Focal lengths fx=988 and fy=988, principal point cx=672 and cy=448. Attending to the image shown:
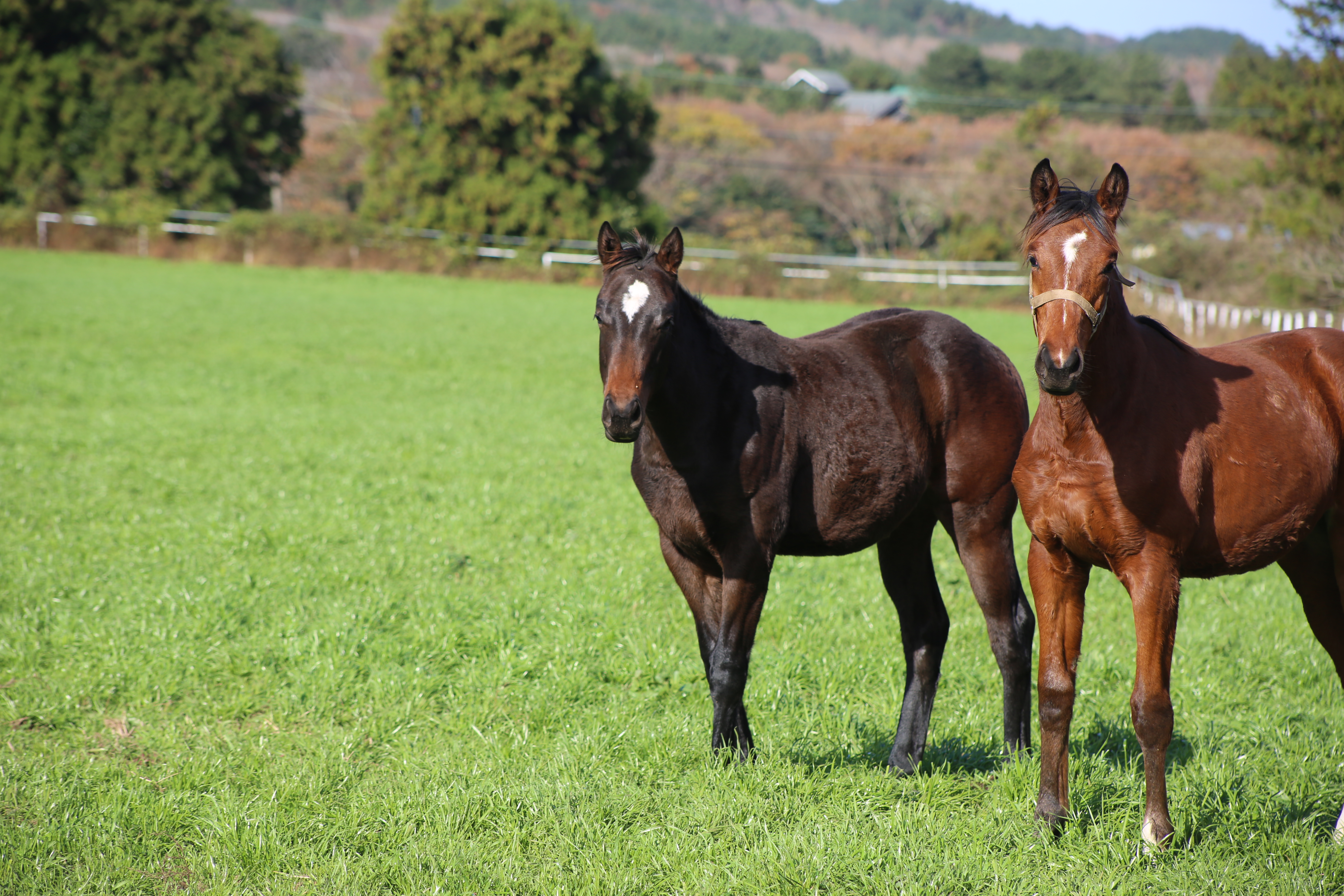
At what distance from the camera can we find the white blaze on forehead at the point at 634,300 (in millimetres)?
3775

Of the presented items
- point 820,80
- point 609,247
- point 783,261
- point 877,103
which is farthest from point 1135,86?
point 609,247

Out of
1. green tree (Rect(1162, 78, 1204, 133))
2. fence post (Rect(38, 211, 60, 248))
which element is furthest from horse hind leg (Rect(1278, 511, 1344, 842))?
green tree (Rect(1162, 78, 1204, 133))

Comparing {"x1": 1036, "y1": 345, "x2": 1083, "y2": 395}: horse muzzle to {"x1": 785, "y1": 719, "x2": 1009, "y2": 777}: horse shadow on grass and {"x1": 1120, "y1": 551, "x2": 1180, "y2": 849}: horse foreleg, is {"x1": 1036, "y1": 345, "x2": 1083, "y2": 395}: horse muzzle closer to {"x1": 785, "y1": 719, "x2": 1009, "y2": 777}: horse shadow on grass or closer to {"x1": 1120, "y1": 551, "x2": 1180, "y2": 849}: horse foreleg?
{"x1": 1120, "y1": 551, "x2": 1180, "y2": 849}: horse foreleg

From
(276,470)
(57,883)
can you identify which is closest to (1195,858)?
(57,883)

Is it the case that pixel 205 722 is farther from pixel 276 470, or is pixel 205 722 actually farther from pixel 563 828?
pixel 276 470

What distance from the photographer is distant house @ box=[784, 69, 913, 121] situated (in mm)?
94188

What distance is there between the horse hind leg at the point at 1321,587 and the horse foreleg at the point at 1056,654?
3.70ft

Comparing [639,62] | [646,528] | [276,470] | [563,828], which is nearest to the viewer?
[563,828]

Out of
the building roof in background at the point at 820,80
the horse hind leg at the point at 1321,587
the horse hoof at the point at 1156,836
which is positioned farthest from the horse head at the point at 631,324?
the building roof in background at the point at 820,80

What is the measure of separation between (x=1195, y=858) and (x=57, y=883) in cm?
385

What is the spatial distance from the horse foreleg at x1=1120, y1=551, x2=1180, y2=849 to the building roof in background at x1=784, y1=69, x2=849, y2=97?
117 meters

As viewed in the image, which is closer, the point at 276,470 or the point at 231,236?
the point at 276,470

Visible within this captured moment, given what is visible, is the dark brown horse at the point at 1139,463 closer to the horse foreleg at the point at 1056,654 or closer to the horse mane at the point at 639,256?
the horse foreleg at the point at 1056,654

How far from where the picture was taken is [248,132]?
38.8m
